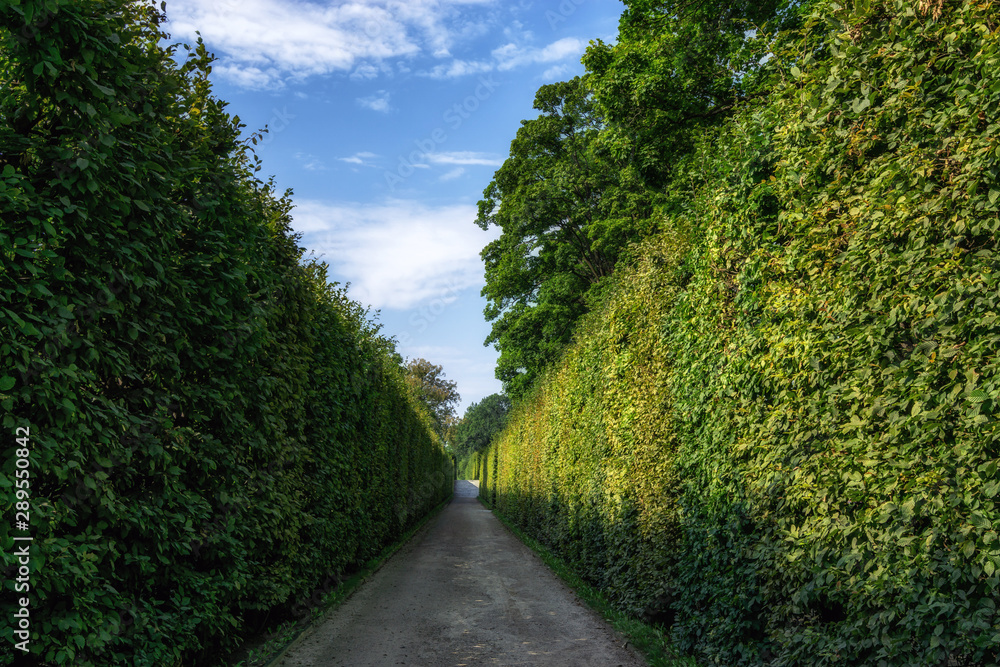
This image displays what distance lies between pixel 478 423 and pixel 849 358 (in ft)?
373

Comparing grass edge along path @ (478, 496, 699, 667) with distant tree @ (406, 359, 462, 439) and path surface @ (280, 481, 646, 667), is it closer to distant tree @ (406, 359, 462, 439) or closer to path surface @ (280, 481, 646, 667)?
path surface @ (280, 481, 646, 667)

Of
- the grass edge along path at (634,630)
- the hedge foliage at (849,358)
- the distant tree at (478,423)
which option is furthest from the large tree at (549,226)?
the distant tree at (478,423)

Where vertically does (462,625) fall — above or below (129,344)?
below

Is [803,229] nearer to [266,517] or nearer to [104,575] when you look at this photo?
[104,575]

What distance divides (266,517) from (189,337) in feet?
8.84

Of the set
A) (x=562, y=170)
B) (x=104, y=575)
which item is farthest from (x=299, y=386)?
(x=562, y=170)

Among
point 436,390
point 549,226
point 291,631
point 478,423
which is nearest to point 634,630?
point 291,631

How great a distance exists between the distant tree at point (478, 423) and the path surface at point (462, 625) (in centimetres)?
9932

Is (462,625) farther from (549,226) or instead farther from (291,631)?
(549,226)

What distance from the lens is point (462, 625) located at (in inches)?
318

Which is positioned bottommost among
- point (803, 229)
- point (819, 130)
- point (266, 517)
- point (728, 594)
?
point (728, 594)

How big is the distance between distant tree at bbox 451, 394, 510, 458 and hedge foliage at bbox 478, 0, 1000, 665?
10561 centimetres

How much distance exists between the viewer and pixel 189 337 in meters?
5.19

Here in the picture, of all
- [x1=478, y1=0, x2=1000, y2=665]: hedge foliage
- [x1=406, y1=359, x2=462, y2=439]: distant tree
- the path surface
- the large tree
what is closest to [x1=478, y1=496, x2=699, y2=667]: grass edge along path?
the path surface
